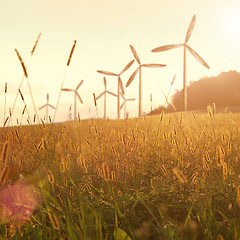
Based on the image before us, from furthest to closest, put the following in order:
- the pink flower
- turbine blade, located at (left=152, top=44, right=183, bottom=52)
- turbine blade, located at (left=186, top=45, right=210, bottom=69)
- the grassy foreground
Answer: turbine blade, located at (left=152, top=44, right=183, bottom=52) → turbine blade, located at (left=186, top=45, right=210, bottom=69) → the pink flower → the grassy foreground

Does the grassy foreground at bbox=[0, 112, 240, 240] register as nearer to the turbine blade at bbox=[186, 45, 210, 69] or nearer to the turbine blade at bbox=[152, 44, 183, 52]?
the turbine blade at bbox=[186, 45, 210, 69]

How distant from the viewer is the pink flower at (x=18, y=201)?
219 centimetres

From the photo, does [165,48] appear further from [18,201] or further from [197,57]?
[18,201]

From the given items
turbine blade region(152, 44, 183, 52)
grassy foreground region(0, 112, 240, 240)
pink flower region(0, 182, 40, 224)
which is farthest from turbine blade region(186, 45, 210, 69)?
pink flower region(0, 182, 40, 224)

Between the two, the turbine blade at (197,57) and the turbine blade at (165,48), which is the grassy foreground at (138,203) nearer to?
the turbine blade at (197,57)

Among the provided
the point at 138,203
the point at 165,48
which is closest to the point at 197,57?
the point at 165,48

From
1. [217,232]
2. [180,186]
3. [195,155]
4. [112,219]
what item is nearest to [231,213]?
[217,232]

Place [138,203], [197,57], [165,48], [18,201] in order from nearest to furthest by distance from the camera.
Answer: [138,203], [18,201], [197,57], [165,48]

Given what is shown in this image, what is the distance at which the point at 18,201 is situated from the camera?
249cm

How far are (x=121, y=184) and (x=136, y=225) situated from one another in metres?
0.66

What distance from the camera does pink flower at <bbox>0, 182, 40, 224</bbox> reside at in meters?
2.19

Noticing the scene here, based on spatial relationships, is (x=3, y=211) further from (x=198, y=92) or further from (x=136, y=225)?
(x=198, y=92)

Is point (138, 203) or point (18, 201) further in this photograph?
point (18, 201)

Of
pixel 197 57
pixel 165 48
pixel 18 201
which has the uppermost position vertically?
pixel 165 48
